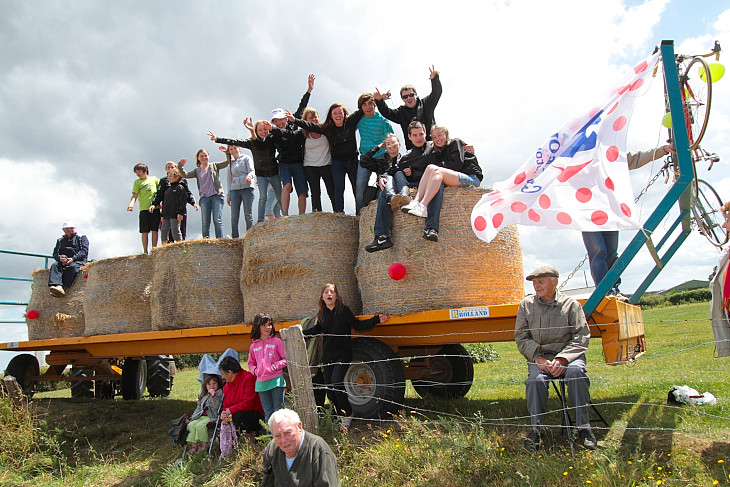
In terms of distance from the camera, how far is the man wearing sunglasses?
286 inches

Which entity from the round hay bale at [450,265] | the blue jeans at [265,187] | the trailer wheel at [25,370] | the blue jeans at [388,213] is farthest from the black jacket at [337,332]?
the trailer wheel at [25,370]

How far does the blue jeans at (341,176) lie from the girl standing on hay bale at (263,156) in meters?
0.78

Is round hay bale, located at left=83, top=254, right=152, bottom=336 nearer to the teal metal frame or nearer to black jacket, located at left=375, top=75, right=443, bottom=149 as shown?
black jacket, located at left=375, top=75, right=443, bottom=149

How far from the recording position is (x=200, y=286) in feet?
23.8

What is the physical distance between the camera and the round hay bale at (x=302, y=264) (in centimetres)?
631

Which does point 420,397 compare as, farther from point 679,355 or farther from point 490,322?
point 679,355

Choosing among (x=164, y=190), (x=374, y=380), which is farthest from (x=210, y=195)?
(x=374, y=380)

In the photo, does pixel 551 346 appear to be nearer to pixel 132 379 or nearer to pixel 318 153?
pixel 318 153

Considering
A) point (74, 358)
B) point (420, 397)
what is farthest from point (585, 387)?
point (74, 358)

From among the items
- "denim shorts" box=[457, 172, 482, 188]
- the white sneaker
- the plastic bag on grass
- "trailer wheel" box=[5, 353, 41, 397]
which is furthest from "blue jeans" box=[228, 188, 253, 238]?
the plastic bag on grass

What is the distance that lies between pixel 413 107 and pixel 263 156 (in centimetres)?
226

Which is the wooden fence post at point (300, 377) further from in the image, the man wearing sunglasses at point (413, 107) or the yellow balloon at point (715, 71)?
the yellow balloon at point (715, 71)

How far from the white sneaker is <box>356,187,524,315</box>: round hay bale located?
18cm

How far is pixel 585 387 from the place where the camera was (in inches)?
166
